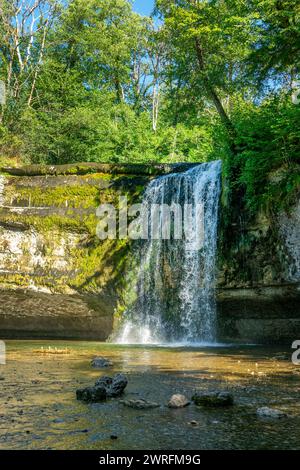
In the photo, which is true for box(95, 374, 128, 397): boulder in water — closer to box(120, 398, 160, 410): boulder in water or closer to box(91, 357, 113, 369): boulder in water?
box(120, 398, 160, 410): boulder in water

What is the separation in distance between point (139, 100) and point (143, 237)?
923 inches

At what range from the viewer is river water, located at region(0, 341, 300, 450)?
2.85 meters

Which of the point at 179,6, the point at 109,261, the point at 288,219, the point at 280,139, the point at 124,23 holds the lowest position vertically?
the point at 109,261

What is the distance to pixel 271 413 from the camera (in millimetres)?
3518

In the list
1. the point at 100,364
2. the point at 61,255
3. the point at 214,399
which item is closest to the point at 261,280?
the point at 100,364

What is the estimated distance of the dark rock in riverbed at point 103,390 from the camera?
13.7 ft

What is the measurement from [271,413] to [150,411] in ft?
3.34

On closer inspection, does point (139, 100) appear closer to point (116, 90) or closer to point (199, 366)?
point (116, 90)

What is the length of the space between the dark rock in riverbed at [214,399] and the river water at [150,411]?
12 centimetres

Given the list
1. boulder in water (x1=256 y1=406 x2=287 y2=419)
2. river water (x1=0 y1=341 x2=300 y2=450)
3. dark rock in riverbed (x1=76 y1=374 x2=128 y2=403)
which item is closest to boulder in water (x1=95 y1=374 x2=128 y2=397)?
dark rock in riverbed (x1=76 y1=374 x2=128 y2=403)

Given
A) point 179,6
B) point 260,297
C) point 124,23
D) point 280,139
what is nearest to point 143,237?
point 260,297

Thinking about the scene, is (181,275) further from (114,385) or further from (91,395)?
(91,395)

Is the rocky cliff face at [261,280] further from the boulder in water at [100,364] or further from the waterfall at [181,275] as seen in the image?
the boulder in water at [100,364]

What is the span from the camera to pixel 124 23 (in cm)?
3372
